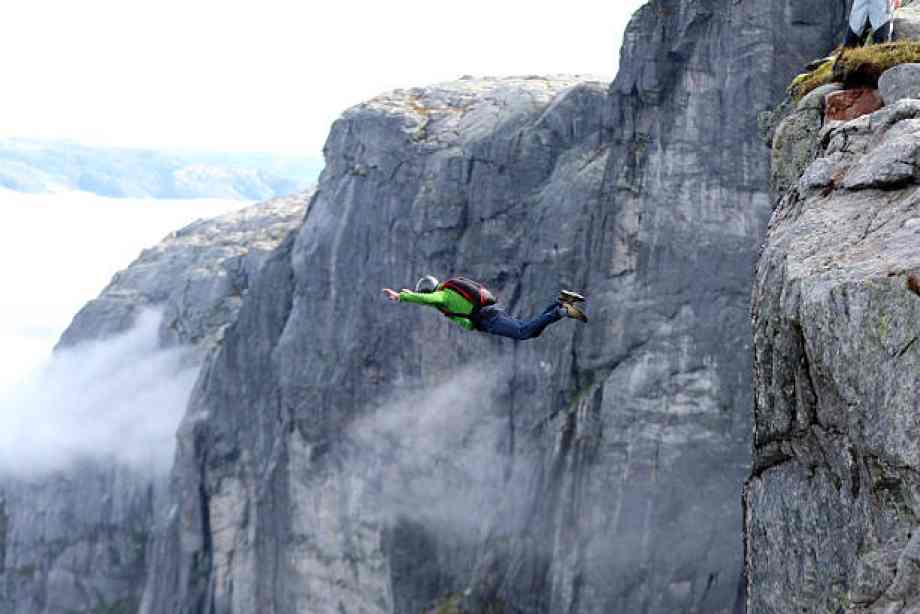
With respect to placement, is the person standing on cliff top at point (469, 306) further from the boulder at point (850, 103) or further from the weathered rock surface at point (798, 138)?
the boulder at point (850, 103)

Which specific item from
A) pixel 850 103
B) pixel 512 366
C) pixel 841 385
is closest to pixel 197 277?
pixel 512 366

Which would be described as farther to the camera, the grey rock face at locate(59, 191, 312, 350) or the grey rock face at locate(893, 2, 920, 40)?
the grey rock face at locate(59, 191, 312, 350)

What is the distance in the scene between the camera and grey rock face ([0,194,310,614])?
113 metres

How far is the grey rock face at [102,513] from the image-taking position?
112525 mm

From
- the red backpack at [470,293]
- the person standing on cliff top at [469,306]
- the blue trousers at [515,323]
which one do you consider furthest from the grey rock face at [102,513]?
the blue trousers at [515,323]

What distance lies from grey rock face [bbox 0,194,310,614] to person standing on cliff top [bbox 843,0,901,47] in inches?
3433

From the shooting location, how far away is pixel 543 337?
227 feet

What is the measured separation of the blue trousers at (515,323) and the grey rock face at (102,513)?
81.0 metres

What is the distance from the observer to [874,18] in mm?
28328

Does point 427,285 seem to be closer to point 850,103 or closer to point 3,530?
point 850,103

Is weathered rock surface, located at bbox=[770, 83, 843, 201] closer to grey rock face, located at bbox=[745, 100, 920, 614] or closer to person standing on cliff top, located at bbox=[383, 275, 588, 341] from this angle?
grey rock face, located at bbox=[745, 100, 920, 614]

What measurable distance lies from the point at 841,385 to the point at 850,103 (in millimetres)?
11016

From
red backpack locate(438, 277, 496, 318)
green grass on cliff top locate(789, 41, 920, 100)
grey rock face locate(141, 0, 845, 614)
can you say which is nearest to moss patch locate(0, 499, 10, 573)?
grey rock face locate(141, 0, 845, 614)

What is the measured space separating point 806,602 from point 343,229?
2622 inches
